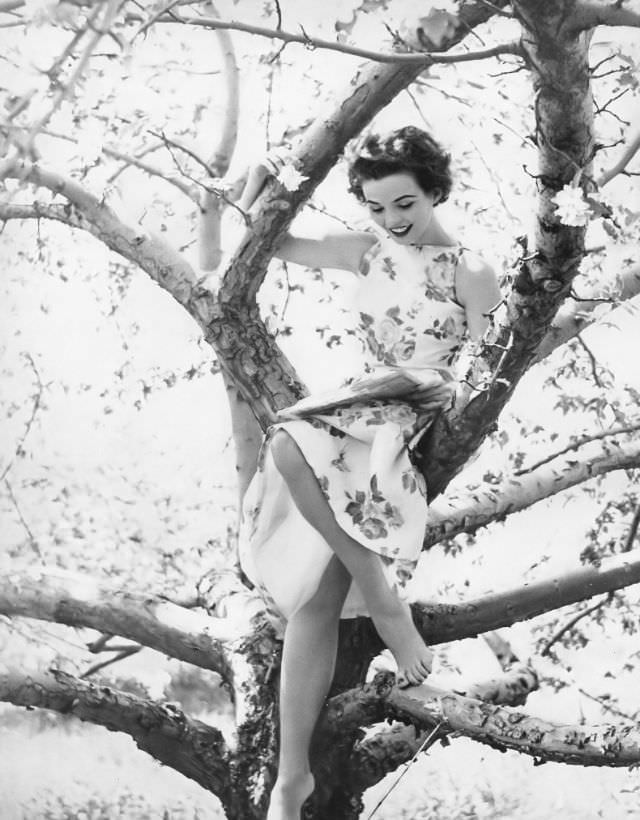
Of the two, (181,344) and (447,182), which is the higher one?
(181,344)

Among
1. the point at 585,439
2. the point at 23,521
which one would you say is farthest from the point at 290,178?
the point at 23,521

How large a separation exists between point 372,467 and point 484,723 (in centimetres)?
35

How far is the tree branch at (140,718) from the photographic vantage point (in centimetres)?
156

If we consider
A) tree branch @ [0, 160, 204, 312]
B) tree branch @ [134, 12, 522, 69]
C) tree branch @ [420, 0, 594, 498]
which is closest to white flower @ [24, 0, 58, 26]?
tree branch @ [134, 12, 522, 69]

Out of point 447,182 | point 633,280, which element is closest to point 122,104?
point 447,182

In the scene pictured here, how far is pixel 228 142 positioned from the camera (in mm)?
2178

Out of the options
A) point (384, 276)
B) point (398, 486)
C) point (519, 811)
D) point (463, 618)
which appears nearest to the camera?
point (398, 486)

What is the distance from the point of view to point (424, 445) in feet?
4.91

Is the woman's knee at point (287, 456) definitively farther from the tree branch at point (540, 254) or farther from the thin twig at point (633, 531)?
the thin twig at point (633, 531)

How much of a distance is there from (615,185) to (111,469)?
1.10m

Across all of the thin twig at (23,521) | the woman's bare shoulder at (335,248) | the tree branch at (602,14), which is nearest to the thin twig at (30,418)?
the thin twig at (23,521)

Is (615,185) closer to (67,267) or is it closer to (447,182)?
(447,182)

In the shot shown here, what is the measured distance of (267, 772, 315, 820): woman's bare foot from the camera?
144cm

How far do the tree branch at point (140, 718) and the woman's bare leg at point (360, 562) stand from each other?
38 cm
